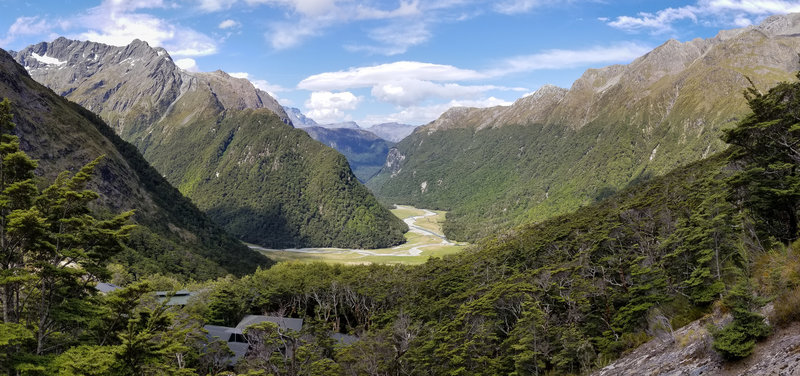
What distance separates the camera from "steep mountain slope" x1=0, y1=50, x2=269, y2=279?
12131 cm

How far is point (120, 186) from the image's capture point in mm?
141750

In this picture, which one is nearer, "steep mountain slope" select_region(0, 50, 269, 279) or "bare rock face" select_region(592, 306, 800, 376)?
"bare rock face" select_region(592, 306, 800, 376)

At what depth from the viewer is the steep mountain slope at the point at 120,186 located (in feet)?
398

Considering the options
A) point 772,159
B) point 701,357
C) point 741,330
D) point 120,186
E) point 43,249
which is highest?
point 120,186

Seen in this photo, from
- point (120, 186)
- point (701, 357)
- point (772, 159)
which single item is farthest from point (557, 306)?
point (120, 186)

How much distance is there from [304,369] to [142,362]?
57.5 ft

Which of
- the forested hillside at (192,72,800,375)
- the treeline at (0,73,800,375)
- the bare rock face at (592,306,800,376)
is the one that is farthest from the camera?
the treeline at (0,73,800,375)

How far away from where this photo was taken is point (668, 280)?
33.7 metres

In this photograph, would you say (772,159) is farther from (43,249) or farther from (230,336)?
(230,336)

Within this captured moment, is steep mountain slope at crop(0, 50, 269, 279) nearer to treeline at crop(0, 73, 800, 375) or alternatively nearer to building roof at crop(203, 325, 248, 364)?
building roof at crop(203, 325, 248, 364)

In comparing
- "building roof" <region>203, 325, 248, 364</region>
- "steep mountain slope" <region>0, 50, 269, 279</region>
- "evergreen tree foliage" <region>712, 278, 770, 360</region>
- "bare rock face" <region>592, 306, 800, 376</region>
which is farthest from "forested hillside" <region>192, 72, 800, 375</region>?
"steep mountain slope" <region>0, 50, 269, 279</region>

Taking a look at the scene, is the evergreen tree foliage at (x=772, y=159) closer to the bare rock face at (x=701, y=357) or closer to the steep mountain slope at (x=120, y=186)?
the bare rock face at (x=701, y=357)

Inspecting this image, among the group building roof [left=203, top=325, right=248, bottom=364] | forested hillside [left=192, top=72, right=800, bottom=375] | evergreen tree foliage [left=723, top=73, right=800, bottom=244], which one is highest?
evergreen tree foliage [left=723, top=73, right=800, bottom=244]

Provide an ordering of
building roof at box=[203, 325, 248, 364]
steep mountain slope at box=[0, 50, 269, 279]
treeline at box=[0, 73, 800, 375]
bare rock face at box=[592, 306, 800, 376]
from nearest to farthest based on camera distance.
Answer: bare rock face at box=[592, 306, 800, 376], treeline at box=[0, 73, 800, 375], building roof at box=[203, 325, 248, 364], steep mountain slope at box=[0, 50, 269, 279]
